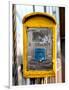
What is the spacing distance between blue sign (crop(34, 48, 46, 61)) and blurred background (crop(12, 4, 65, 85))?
112 mm

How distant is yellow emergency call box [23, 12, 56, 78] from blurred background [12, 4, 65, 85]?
0.03m

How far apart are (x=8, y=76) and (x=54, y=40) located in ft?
1.49

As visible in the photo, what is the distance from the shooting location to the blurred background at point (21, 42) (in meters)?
1.73

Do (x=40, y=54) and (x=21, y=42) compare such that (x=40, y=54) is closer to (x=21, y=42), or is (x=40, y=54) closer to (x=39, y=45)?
(x=39, y=45)

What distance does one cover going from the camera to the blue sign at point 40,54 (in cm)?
176

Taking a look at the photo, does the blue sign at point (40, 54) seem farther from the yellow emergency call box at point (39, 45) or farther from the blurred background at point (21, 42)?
the blurred background at point (21, 42)

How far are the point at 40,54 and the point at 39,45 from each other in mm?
71

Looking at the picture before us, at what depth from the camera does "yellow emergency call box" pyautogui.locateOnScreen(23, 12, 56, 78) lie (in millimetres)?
1754

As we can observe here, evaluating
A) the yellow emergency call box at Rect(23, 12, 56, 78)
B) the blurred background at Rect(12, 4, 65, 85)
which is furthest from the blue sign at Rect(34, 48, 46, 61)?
the blurred background at Rect(12, 4, 65, 85)

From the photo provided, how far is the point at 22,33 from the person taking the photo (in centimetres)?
175

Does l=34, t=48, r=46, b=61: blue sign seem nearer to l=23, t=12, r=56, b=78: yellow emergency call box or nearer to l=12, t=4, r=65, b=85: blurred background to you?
l=23, t=12, r=56, b=78: yellow emergency call box

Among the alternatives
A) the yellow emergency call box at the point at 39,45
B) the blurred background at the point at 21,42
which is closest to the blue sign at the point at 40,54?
the yellow emergency call box at the point at 39,45

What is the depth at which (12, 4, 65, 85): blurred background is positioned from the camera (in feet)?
5.66

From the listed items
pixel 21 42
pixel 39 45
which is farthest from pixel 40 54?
pixel 21 42
